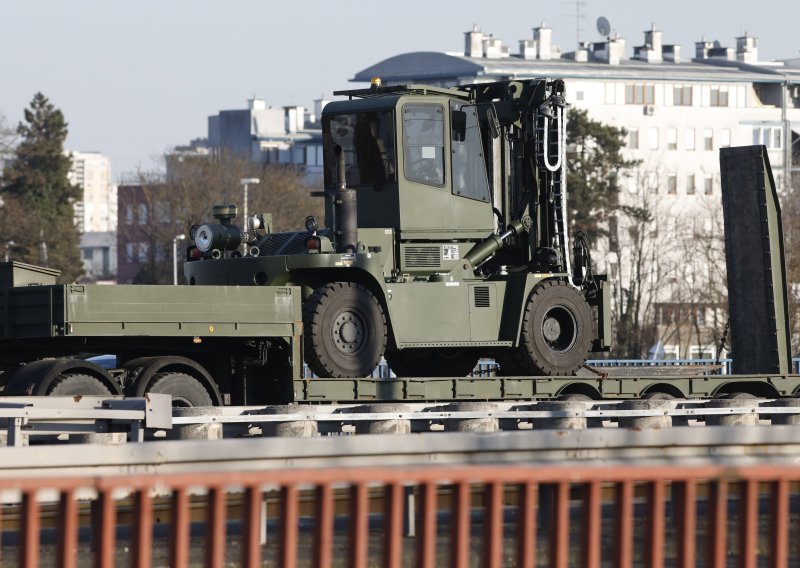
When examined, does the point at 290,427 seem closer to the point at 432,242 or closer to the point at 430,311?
the point at 430,311

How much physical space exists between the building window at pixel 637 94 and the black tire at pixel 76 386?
306 feet

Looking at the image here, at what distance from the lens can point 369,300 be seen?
19438mm

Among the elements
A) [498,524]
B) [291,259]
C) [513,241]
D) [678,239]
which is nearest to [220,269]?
[291,259]

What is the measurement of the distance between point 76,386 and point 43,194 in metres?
74.2

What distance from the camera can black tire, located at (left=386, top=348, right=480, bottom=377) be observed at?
2186 cm

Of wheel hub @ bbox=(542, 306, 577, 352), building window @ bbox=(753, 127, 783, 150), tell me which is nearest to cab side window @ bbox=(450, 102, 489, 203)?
wheel hub @ bbox=(542, 306, 577, 352)

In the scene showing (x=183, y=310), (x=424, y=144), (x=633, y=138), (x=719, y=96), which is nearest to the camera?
(x=183, y=310)

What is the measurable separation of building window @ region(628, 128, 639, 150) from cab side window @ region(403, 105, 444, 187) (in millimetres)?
88804

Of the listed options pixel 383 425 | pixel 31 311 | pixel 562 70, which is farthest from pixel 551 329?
pixel 562 70

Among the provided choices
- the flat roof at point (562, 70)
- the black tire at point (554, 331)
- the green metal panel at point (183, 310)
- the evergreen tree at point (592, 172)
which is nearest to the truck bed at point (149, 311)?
the green metal panel at point (183, 310)

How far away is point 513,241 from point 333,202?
2.76 metres

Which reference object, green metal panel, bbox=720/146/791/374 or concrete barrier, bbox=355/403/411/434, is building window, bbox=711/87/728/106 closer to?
green metal panel, bbox=720/146/791/374

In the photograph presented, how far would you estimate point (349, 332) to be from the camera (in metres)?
19.3

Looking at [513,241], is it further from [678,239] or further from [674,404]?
[678,239]
